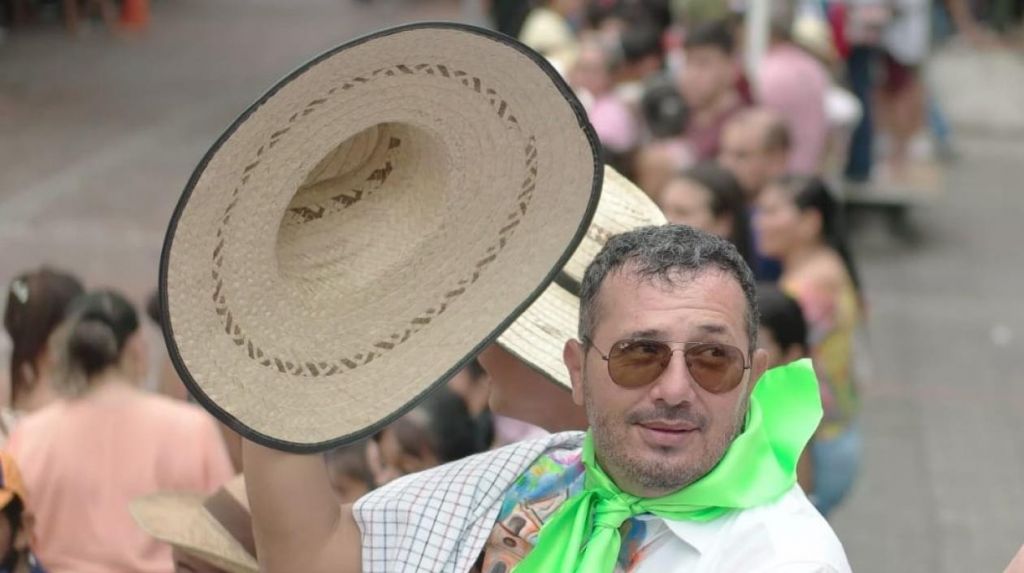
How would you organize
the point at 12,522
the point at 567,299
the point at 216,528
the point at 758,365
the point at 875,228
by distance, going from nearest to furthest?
1. the point at 758,365
2. the point at 216,528
3. the point at 567,299
4. the point at 12,522
5. the point at 875,228

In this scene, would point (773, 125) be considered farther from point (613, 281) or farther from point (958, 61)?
point (958, 61)

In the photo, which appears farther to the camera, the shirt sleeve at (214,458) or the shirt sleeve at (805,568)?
the shirt sleeve at (214,458)

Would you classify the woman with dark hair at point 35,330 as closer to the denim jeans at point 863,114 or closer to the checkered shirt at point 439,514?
the checkered shirt at point 439,514

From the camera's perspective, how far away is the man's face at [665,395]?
2.41 metres

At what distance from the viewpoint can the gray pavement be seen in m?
7.29

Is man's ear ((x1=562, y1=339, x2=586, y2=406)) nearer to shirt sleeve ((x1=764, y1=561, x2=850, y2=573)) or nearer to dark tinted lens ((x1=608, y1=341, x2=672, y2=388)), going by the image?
dark tinted lens ((x1=608, y1=341, x2=672, y2=388))

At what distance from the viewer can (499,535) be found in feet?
8.68

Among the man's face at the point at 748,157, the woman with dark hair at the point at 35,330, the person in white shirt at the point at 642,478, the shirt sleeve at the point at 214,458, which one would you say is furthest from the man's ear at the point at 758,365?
the man's face at the point at 748,157

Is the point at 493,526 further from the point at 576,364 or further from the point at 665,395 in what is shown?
the point at 665,395

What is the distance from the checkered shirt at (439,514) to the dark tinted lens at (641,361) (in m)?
0.33

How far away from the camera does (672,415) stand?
241 cm

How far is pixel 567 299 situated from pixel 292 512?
0.97 meters

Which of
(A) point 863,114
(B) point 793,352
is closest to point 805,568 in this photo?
(B) point 793,352

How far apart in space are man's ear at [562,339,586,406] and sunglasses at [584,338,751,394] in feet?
0.56
